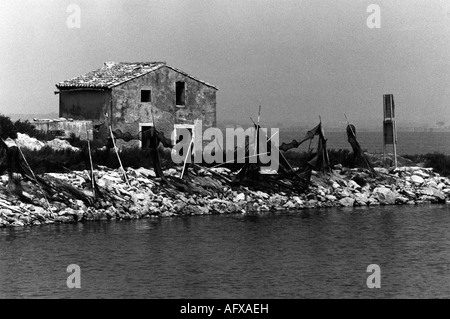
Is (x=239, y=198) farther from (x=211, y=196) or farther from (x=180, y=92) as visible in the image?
(x=180, y=92)

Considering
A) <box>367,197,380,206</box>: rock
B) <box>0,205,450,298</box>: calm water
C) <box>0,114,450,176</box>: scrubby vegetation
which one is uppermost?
<box>0,114,450,176</box>: scrubby vegetation

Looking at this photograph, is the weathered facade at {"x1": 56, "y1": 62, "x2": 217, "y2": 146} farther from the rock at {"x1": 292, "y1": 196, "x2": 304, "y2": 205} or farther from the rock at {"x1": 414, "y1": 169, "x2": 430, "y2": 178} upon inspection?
the rock at {"x1": 414, "y1": 169, "x2": 430, "y2": 178}

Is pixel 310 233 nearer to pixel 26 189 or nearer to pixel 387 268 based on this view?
pixel 387 268

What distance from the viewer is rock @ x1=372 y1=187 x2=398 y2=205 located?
46.2 metres

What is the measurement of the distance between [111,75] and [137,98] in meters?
1.82

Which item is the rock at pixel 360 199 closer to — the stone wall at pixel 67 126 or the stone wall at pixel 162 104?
the stone wall at pixel 162 104

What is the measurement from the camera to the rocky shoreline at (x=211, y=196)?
38.4 metres

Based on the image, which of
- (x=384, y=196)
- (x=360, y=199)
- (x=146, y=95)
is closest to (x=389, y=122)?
(x=384, y=196)

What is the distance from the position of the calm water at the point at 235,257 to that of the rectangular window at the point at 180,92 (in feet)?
37.0

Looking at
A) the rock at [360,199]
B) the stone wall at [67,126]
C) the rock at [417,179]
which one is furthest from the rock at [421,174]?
the stone wall at [67,126]

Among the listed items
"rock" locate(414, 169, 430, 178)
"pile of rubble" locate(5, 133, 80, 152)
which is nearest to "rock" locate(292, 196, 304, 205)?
"rock" locate(414, 169, 430, 178)

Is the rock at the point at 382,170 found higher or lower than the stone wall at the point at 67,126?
lower

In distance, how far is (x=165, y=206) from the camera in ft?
135

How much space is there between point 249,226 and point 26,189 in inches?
294
